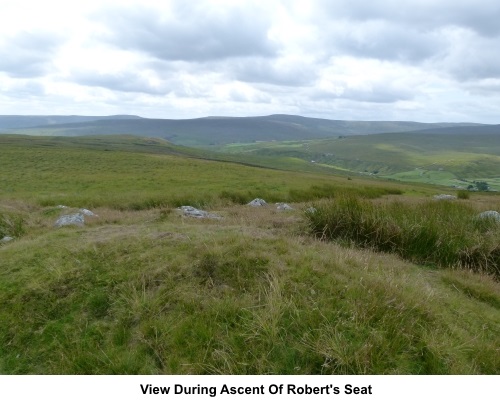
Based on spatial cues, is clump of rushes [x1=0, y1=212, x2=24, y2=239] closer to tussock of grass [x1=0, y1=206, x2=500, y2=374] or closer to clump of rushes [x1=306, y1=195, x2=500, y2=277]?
tussock of grass [x1=0, y1=206, x2=500, y2=374]

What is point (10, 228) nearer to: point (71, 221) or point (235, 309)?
point (71, 221)

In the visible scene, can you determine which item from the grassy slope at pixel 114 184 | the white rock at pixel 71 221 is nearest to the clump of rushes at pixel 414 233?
the white rock at pixel 71 221

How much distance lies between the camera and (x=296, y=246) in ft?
25.9

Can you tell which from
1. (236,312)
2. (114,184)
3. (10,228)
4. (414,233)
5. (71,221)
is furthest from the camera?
(114,184)

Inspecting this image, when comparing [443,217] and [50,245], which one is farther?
[443,217]

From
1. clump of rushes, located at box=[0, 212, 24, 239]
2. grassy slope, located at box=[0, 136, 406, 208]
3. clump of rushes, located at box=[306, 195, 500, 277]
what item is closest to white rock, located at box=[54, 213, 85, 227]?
clump of rushes, located at box=[0, 212, 24, 239]

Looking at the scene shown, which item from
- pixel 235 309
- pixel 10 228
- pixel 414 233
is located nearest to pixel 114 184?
pixel 10 228

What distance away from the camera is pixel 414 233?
9648 millimetres

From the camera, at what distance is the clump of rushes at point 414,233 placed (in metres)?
9.12

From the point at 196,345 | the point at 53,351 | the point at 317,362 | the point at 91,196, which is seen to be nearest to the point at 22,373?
the point at 53,351

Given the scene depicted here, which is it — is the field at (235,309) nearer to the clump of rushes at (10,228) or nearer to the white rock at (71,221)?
the clump of rushes at (10,228)
